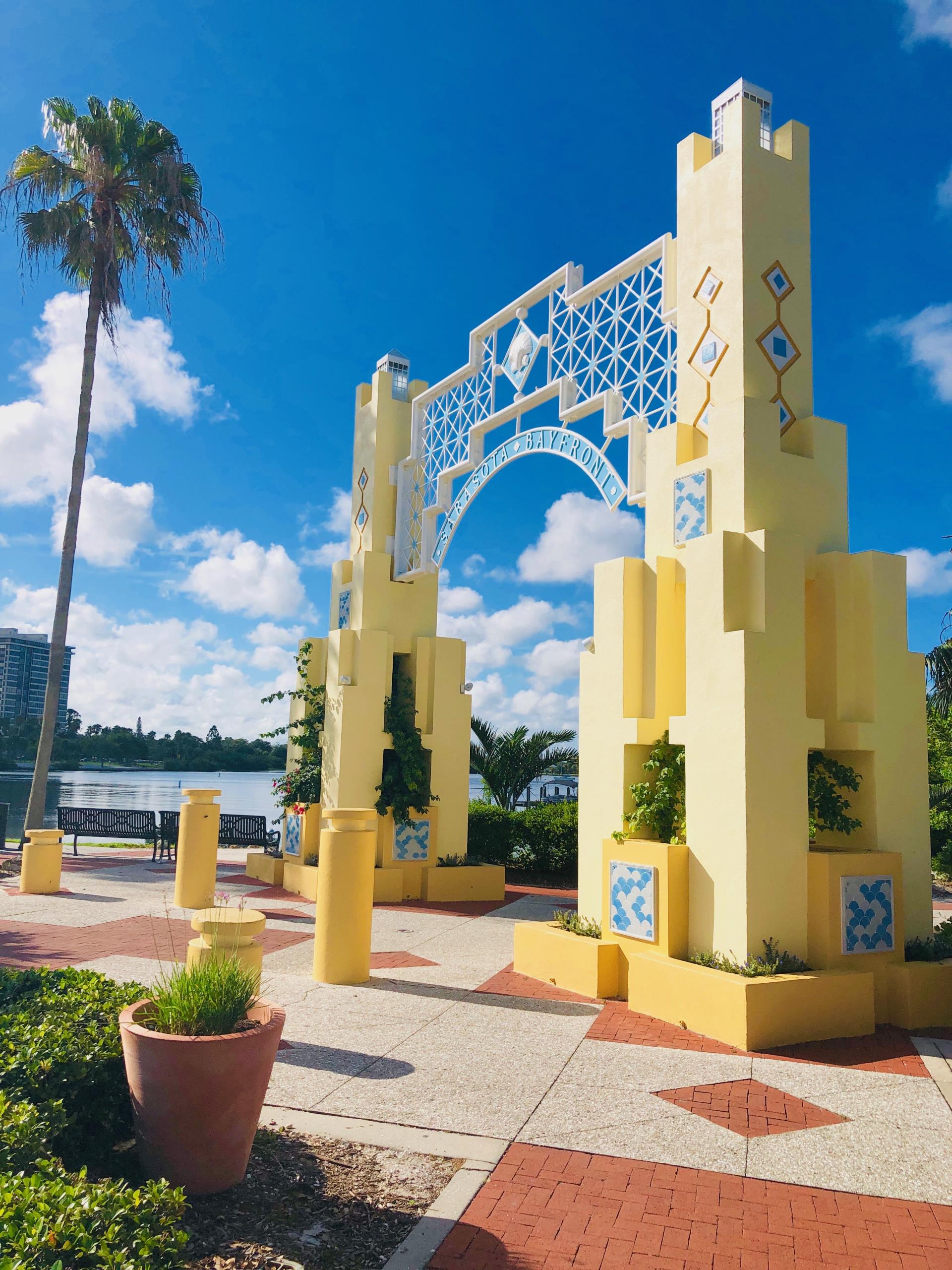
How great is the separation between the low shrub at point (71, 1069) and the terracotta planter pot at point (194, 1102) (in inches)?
8.6

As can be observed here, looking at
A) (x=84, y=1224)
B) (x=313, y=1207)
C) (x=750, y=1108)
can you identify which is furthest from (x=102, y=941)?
(x=84, y=1224)

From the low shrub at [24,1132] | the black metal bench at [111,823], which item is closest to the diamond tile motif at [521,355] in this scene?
the low shrub at [24,1132]

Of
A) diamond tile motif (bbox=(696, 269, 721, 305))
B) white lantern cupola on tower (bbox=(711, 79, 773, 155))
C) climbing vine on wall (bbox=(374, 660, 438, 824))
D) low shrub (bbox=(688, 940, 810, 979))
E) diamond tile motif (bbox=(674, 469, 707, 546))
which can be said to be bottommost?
low shrub (bbox=(688, 940, 810, 979))

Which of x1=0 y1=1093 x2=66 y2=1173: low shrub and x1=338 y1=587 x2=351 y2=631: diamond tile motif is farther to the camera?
x1=338 y1=587 x2=351 y2=631: diamond tile motif

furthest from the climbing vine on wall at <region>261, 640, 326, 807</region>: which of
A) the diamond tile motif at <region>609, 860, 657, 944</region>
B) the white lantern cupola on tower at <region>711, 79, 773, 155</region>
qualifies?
the white lantern cupola on tower at <region>711, 79, 773, 155</region>

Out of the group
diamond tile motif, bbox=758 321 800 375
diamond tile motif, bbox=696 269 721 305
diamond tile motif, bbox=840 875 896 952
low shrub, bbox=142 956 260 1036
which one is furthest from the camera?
diamond tile motif, bbox=696 269 721 305

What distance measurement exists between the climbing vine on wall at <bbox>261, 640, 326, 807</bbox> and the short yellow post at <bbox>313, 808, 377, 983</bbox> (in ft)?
17.8

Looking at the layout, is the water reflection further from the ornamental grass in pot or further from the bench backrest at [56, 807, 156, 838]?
the ornamental grass in pot

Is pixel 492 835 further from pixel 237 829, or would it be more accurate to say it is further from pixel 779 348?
pixel 779 348

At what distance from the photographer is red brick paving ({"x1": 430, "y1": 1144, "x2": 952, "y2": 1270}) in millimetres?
3404

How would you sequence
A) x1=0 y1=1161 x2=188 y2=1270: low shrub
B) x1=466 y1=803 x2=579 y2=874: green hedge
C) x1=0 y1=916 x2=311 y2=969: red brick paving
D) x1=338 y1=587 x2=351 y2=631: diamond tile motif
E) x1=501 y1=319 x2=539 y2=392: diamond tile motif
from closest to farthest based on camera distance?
x1=0 y1=1161 x2=188 y2=1270: low shrub → x1=0 y1=916 x2=311 y2=969: red brick paving → x1=501 y1=319 x2=539 y2=392: diamond tile motif → x1=338 y1=587 x2=351 y2=631: diamond tile motif → x1=466 y1=803 x2=579 y2=874: green hedge

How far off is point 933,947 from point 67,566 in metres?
14.0

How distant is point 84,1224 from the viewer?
2758 mm

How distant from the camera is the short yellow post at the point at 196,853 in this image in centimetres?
1109
